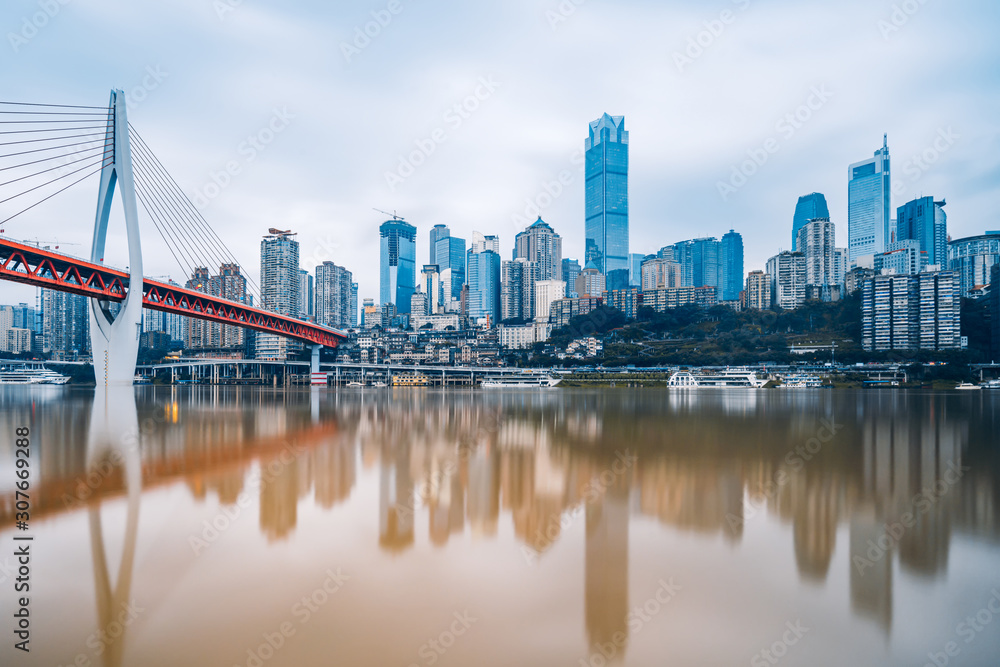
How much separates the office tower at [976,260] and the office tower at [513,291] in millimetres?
91547

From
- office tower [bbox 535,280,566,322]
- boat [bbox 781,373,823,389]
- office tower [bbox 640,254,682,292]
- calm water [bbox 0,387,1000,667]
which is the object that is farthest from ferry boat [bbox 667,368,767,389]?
office tower [bbox 640,254,682,292]

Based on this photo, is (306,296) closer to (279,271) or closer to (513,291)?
(279,271)

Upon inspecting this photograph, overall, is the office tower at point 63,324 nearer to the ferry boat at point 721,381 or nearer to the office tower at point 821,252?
the ferry boat at point 721,381

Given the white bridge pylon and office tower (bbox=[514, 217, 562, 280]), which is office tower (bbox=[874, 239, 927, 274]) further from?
the white bridge pylon

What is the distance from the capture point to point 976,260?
105 m

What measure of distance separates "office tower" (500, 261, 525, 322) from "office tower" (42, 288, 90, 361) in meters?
89.3

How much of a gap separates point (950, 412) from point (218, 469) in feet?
94.7

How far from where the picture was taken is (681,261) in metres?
195

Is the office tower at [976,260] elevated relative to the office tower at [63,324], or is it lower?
elevated

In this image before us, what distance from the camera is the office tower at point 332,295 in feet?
511

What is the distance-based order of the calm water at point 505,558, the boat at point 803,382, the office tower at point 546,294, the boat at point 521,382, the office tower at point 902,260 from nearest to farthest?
the calm water at point 505,558
the boat at point 803,382
the boat at point 521,382
the office tower at point 902,260
the office tower at point 546,294

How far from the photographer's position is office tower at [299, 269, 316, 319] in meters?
132

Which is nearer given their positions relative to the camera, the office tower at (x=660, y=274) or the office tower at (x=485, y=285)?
the office tower at (x=660, y=274)

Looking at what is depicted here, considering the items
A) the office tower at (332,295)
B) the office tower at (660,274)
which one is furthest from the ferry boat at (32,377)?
the office tower at (660,274)
